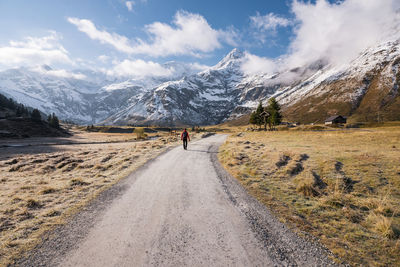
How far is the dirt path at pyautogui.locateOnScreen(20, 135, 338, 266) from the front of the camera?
14.8ft

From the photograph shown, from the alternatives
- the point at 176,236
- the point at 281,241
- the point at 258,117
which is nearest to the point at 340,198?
the point at 281,241

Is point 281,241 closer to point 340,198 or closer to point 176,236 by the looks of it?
point 176,236

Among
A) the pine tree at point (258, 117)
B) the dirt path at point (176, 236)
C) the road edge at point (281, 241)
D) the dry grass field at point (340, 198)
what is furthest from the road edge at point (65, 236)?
the pine tree at point (258, 117)

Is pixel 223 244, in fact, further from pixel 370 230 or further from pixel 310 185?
pixel 310 185

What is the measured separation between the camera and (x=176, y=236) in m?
5.42

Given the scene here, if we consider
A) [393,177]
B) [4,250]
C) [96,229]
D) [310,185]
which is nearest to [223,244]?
[96,229]

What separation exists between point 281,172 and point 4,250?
1349 cm

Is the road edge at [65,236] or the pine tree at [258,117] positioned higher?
the pine tree at [258,117]

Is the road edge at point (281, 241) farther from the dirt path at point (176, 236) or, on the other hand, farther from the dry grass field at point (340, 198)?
the dry grass field at point (340, 198)

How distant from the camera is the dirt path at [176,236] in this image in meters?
4.50

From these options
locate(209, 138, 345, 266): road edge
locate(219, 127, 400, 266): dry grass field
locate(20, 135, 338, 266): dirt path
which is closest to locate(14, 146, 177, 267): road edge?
locate(20, 135, 338, 266): dirt path

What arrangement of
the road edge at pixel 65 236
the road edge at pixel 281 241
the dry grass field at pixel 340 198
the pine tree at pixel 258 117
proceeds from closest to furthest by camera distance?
the road edge at pixel 65 236 < the road edge at pixel 281 241 < the dry grass field at pixel 340 198 < the pine tree at pixel 258 117

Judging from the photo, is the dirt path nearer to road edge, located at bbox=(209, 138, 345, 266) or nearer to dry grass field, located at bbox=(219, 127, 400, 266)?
road edge, located at bbox=(209, 138, 345, 266)

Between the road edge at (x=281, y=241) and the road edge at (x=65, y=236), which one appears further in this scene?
the road edge at (x=281, y=241)
